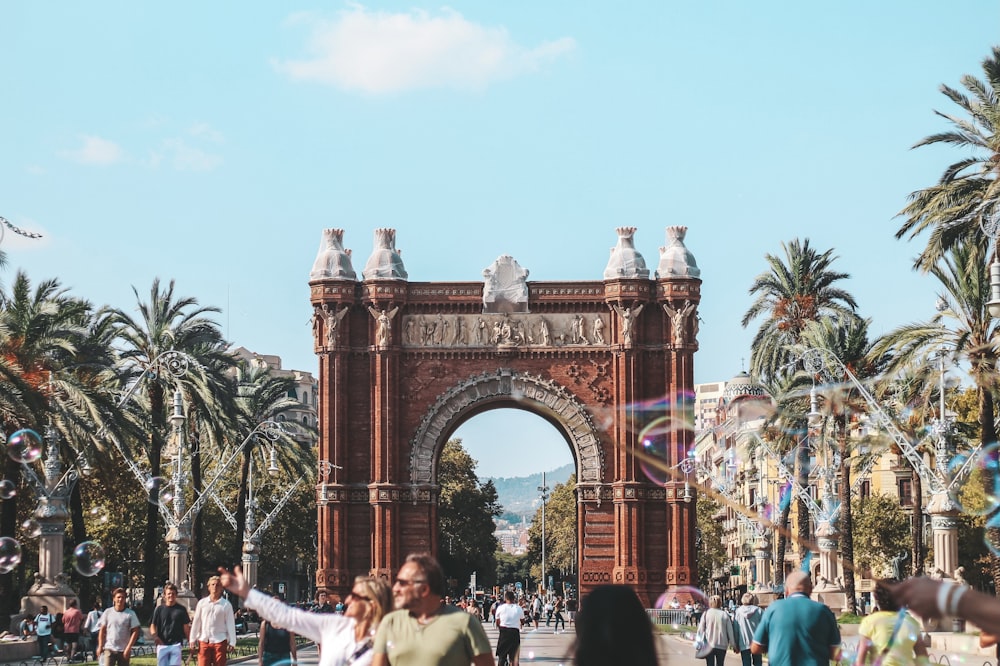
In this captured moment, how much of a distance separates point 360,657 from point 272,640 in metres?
7.29

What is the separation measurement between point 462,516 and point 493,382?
162ft

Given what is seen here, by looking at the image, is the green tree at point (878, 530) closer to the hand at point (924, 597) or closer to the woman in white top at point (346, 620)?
the woman in white top at point (346, 620)

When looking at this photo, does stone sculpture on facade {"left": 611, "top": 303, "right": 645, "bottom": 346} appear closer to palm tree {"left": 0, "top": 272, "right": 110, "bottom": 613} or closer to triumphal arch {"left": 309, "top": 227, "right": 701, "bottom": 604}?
triumphal arch {"left": 309, "top": 227, "right": 701, "bottom": 604}

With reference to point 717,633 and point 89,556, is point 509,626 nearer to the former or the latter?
point 717,633

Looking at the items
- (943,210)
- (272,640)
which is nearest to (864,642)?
(272,640)

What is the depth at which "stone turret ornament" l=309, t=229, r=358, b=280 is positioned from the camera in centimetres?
5609

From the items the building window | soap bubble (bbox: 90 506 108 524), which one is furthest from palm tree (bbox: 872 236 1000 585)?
the building window

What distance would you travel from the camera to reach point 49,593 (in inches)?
1439

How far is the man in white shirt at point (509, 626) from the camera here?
82.5 feet

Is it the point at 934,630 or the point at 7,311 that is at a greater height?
the point at 7,311

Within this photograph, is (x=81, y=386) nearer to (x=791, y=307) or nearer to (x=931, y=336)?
(x=931, y=336)

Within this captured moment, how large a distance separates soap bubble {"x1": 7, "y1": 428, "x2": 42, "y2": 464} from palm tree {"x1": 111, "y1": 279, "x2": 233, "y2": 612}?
58.1 feet

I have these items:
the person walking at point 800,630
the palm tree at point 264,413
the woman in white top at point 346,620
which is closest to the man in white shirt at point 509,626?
the person walking at point 800,630

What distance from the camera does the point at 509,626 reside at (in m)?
25.3
